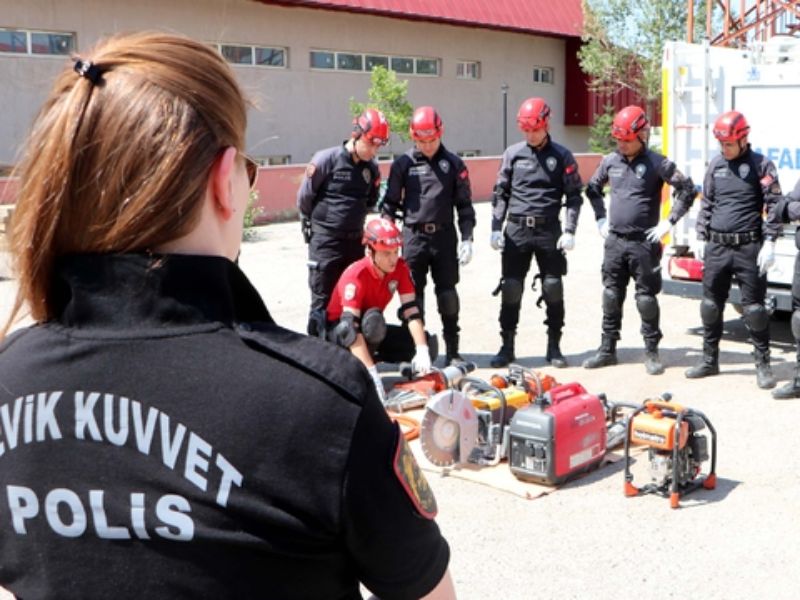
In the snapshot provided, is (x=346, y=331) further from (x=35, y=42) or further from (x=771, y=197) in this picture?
(x=35, y=42)

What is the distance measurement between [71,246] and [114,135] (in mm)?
158

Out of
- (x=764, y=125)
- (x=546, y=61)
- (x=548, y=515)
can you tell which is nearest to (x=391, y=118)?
(x=546, y=61)

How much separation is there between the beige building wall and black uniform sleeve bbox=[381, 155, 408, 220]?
27.7ft

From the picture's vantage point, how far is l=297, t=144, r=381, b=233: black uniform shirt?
26.7 ft

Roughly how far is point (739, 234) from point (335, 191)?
3.22 m

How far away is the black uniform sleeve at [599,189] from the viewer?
8539mm

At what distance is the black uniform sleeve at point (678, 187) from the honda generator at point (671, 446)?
130 inches

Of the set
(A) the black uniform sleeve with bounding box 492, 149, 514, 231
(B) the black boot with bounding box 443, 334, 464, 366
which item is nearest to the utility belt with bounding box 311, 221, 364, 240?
(B) the black boot with bounding box 443, 334, 464, 366

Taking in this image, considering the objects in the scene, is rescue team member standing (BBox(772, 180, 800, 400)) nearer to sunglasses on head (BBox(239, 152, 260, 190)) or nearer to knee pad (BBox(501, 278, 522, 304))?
knee pad (BBox(501, 278, 522, 304))

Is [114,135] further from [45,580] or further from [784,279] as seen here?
[784,279]

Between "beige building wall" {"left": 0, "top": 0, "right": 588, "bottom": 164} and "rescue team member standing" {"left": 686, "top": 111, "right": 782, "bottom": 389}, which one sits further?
"beige building wall" {"left": 0, "top": 0, "right": 588, "bottom": 164}

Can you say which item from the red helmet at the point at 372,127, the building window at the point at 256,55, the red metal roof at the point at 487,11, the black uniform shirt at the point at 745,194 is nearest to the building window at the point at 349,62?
the red metal roof at the point at 487,11

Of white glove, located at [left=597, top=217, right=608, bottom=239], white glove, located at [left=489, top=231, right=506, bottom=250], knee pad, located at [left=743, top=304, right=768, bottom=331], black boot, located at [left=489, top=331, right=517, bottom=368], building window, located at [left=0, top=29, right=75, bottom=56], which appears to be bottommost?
black boot, located at [left=489, top=331, right=517, bottom=368]

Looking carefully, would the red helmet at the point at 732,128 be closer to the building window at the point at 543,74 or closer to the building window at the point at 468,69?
the building window at the point at 468,69
